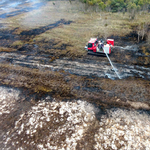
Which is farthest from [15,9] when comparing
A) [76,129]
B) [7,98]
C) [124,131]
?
[124,131]

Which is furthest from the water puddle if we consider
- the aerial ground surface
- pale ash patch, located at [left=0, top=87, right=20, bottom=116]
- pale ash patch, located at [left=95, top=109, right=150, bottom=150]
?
pale ash patch, located at [left=95, top=109, right=150, bottom=150]

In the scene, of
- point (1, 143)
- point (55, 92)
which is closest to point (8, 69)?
point (55, 92)

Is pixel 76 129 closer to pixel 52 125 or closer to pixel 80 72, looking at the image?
pixel 52 125

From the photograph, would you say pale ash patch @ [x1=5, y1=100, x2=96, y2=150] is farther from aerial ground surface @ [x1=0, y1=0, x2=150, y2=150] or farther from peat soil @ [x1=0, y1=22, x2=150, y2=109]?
peat soil @ [x1=0, y1=22, x2=150, y2=109]

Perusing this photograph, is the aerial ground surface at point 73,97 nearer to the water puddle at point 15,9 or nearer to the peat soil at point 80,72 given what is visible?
the peat soil at point 80,72

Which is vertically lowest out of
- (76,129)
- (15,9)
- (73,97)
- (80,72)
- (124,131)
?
(124,131)

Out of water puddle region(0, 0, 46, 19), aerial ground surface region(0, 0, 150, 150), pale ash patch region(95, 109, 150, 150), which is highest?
water puddle region(0, 0, 46, 19)

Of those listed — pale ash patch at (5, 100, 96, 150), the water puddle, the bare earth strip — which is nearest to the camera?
the bare earth strip
